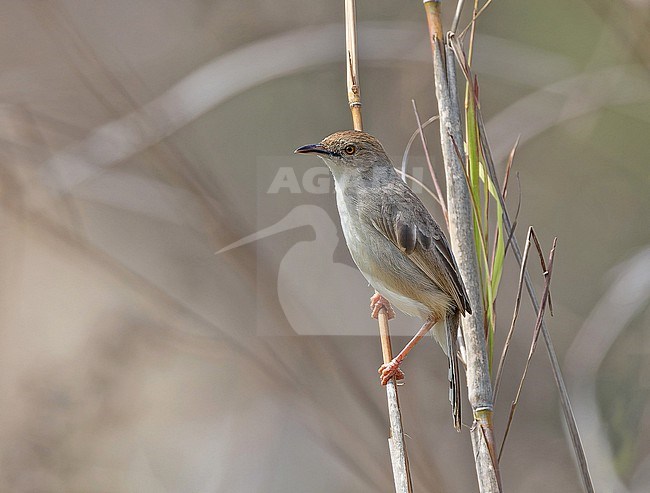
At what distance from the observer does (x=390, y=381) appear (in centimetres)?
231

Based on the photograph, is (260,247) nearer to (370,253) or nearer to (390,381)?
(370,253)

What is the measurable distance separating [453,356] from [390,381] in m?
0.42

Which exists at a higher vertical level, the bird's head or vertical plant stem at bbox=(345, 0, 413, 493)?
the bird's head

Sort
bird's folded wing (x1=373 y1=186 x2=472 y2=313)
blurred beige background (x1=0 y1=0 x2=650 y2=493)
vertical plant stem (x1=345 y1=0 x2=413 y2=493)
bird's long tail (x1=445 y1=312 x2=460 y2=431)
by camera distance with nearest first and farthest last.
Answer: vertical plant stem (x1=345 y1=0 x2=413 y2=493), bird's long tail (x1=445 y1=312 x2=460 y2=431), bird's folded wing (x1=373 y1=186 x2=472 y2=313), blurred beige background (x1=0 y1=0 x2=650 y2=493)

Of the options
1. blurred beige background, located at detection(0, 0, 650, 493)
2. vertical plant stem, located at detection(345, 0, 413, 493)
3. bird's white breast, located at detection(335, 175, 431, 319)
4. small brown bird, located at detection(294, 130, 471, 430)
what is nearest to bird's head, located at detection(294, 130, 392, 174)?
small brown bird, located at detection(294, 130, 471, 430)

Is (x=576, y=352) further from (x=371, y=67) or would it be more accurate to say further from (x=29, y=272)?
(x=29, y=272)

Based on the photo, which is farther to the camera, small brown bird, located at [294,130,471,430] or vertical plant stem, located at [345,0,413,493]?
small brown bird, located at [294,130,471,430]

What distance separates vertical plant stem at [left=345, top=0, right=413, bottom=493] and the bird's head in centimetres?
24

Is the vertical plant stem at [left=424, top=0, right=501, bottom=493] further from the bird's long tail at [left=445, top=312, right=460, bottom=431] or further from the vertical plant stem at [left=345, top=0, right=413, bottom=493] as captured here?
the bird's long tail at [left=445, top=312, right=460, bottom=431]

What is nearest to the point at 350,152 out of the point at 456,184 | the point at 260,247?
the point at 456,184

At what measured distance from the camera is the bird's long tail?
99.8 inches

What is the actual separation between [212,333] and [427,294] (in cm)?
194

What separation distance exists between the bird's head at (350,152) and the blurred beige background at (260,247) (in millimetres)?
1060

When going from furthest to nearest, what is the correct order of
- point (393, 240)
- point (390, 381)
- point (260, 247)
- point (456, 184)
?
point (260, 247) → point (393, 240) → point (390, 381) → point (456, 184)
